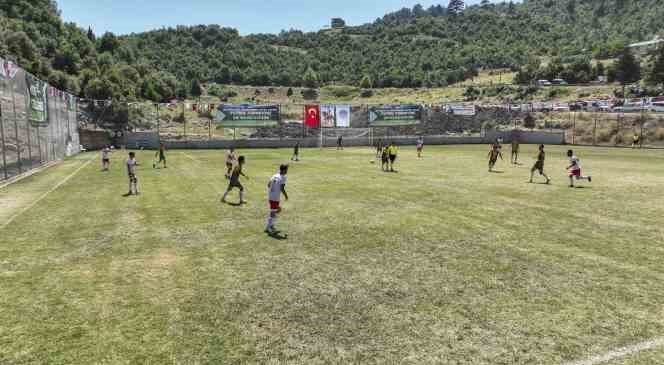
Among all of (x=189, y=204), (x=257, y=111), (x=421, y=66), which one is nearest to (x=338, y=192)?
(x=189, y=204)

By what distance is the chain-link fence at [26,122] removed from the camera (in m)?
21.6

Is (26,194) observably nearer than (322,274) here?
No

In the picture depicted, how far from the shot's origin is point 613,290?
26.1 feet

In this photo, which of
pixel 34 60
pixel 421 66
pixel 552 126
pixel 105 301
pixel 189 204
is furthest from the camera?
pixel 421 66

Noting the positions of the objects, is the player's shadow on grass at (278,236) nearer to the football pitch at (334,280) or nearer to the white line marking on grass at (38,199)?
the football pitch at (334,280)

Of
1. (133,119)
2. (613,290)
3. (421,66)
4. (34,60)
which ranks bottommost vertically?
(613,290)

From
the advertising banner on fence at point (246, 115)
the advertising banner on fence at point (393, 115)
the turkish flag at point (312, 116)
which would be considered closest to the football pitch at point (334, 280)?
the advertising banner on fence at point (246, 115)

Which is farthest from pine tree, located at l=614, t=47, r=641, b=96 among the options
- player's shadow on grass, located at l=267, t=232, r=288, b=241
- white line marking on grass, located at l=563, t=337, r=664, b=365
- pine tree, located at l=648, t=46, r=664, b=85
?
white line marking on grass, located at l=563, t=337, r=664, b=365

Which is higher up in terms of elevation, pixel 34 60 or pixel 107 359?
pixel 34 60

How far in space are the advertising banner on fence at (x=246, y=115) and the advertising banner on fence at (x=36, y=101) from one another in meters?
23.7

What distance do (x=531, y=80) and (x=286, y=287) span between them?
13783 cm

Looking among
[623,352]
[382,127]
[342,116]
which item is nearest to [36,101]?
[623,352]

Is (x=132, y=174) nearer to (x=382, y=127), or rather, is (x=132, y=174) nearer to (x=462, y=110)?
(x=382, y=127)

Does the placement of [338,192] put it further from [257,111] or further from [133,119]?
[133,119]
